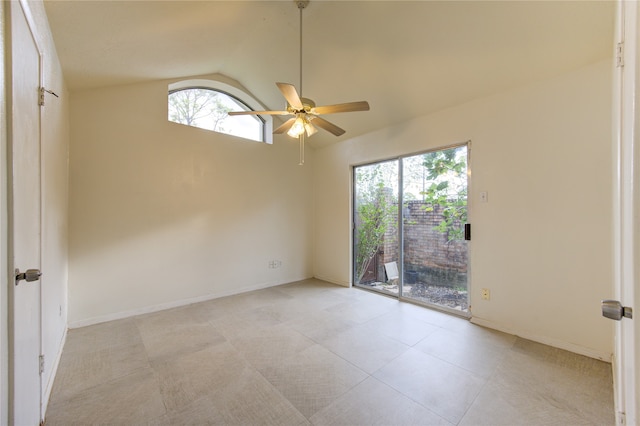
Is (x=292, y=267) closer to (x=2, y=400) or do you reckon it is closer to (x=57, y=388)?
(x=57, y=388)

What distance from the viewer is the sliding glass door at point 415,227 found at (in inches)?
122

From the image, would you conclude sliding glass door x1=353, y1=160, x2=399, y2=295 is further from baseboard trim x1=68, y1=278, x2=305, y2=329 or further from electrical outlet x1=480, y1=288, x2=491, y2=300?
baseboard trim x1=68, y1=278, x2=305, y2=329

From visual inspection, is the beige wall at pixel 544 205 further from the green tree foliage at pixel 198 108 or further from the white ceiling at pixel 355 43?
the green tree foliage at pixel 198 108

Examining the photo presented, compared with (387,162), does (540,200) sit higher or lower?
lower

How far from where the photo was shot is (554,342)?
2.39 metres

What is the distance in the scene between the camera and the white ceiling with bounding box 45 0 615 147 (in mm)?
2020

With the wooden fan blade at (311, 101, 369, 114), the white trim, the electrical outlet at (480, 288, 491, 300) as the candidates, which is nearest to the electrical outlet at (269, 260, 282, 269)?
the white trim

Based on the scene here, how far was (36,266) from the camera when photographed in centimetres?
144

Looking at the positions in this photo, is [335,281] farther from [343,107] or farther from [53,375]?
[53,375]

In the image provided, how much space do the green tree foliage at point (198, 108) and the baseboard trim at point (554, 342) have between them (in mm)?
4288

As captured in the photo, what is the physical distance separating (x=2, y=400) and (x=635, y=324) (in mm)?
2041

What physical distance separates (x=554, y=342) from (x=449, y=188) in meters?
1.81

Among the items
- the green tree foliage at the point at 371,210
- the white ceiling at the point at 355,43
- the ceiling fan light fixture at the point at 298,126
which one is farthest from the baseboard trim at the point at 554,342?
the ceiling fan light fixture at the point at 298,126

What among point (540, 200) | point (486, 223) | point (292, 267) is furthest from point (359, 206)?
point (540, 200)
